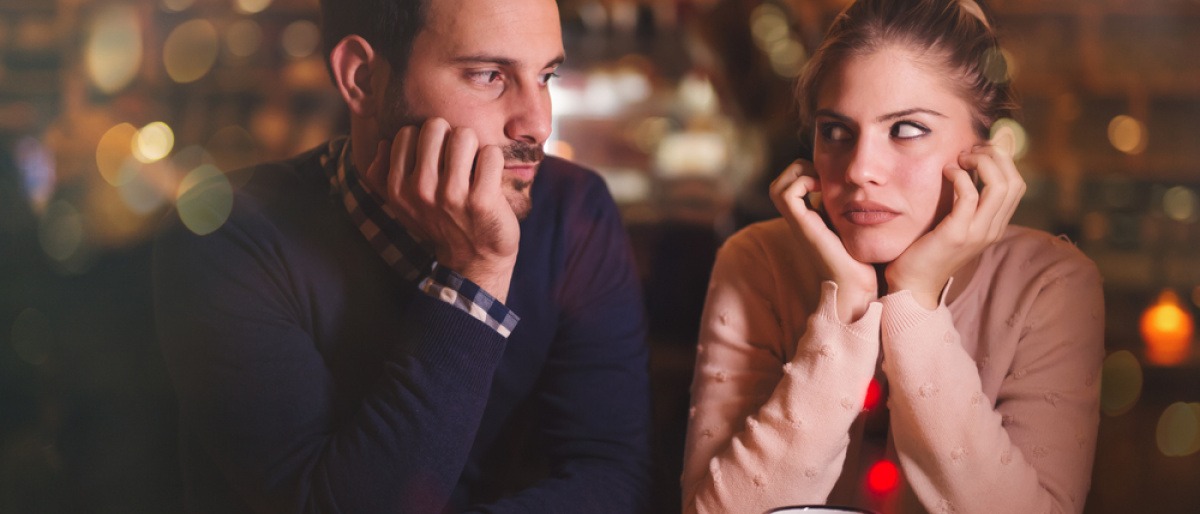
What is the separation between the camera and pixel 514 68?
2.85 feet

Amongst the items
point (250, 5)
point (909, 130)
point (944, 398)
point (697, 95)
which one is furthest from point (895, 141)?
point (697, 95)

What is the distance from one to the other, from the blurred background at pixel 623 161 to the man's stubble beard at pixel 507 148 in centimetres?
27

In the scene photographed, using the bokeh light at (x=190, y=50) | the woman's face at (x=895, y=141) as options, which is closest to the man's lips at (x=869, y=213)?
the woman's face at (x=895, y=141)

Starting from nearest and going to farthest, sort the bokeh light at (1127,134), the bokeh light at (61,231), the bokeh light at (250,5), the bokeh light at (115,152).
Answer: the bokeh light at (61,231), the bokeh light at (115,152), the bokeh light at (250,5), the bokeh light at (1127,134)

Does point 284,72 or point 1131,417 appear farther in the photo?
point 284,72

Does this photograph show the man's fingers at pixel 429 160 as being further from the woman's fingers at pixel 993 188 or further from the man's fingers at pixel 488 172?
the woman's fingers at pixel 993 188

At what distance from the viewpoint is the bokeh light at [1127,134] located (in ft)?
9.71

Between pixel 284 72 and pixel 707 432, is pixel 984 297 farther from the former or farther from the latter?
pixel 284 72

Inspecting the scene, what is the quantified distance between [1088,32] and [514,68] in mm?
2725

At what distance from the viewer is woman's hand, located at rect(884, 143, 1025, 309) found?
2.55ft

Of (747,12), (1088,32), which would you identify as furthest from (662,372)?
(1088,32)

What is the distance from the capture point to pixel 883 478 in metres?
0.87

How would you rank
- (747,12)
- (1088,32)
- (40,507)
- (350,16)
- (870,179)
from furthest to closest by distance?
(1088,32) < (747,12) < (40,507) < (350,16) < (870,179)

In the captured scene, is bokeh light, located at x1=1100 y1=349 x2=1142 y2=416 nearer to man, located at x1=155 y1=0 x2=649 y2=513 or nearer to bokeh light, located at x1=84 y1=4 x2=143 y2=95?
man, located at x1=155 y1=0 x2=649 y2=513
